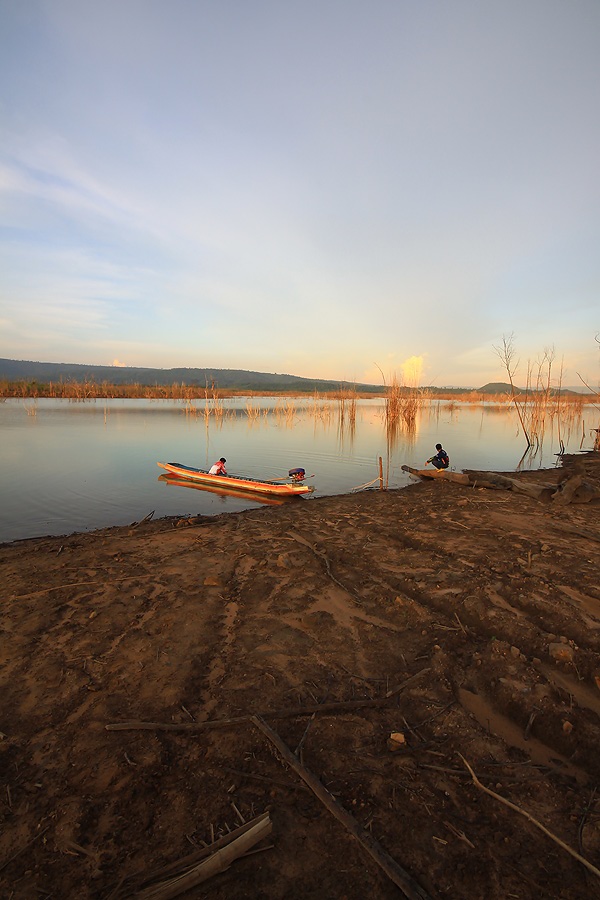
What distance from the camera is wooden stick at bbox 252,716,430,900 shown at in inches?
71.4

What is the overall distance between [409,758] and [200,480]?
10.7 m

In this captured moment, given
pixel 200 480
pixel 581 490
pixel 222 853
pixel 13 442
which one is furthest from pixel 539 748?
pixel 13 442

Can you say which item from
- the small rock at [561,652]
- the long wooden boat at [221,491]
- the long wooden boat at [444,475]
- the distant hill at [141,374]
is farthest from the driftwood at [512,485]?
the distant hill at [141,374]

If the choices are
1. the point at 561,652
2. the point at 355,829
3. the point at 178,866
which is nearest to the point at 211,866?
the point at 178,866

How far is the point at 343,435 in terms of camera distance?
78.8 feet

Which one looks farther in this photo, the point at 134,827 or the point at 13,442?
the point at 13,442

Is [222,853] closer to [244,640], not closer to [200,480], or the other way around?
[244,640]

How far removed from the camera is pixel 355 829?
2.05m

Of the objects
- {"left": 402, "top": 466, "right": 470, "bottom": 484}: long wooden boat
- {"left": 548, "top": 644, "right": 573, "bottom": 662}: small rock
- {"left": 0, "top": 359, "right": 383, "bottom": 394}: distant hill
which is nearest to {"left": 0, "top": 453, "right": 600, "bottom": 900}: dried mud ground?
{"left": 548, "top": 644, "right": 573, "bottom": 662}: small rock

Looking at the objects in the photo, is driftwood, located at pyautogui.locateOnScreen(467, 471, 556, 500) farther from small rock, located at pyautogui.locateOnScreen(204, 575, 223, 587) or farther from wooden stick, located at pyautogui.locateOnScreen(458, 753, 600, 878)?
wooden stick, located at pyautogui.locateOnScreen(458, 753, 600, 878)

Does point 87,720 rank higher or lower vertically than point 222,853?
lower

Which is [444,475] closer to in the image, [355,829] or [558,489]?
[558,489]

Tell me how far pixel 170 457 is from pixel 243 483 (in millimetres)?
6683

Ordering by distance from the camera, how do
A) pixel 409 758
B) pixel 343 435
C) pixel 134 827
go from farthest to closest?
pixel 343 435
pixel 409 758
pixel 134 827
